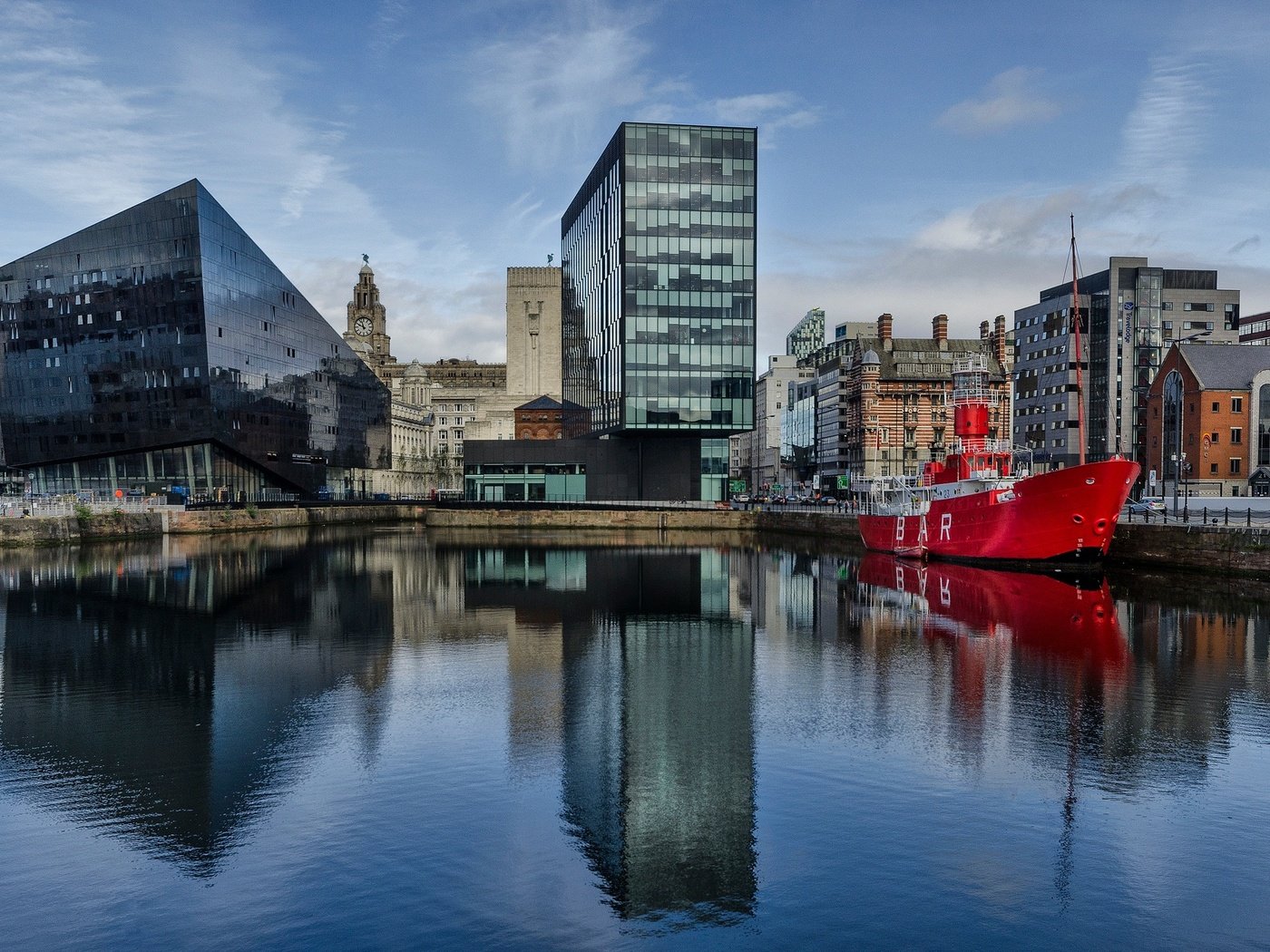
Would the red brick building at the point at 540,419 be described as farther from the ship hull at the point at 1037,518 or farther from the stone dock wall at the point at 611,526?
the ship hull at the point at 1037,518

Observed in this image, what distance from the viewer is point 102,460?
10244cm

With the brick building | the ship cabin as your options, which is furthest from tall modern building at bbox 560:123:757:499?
the brick building

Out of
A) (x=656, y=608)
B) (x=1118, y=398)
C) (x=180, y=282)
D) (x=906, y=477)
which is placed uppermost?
(x=180, y=282)

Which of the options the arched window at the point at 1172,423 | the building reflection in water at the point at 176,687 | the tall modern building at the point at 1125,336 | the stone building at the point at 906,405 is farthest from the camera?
the stone building at the point at 906,405

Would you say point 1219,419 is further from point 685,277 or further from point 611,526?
point 611,526

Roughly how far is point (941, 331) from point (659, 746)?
146773 millimetres

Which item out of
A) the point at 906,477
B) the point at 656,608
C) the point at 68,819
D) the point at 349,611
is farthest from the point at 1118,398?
the point at 68,819

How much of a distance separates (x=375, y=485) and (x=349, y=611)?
130320 millimetres

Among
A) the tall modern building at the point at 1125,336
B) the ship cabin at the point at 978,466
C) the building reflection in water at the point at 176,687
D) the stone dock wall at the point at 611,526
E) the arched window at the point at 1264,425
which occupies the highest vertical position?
the tall modern building at the point at 1125,336

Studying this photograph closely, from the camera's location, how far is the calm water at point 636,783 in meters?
14.1

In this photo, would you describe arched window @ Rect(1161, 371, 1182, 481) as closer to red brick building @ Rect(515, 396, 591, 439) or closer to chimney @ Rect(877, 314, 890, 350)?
chimney @ Rect(877, 314, 890, 350)

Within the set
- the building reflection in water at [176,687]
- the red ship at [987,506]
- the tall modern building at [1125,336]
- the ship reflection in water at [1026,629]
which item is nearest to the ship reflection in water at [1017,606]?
the ship reflection in water at [1026,629]

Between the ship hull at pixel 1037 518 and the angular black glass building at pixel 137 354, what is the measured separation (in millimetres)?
73853

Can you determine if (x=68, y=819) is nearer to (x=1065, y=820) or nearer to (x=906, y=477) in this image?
(x=1065, y=820)
